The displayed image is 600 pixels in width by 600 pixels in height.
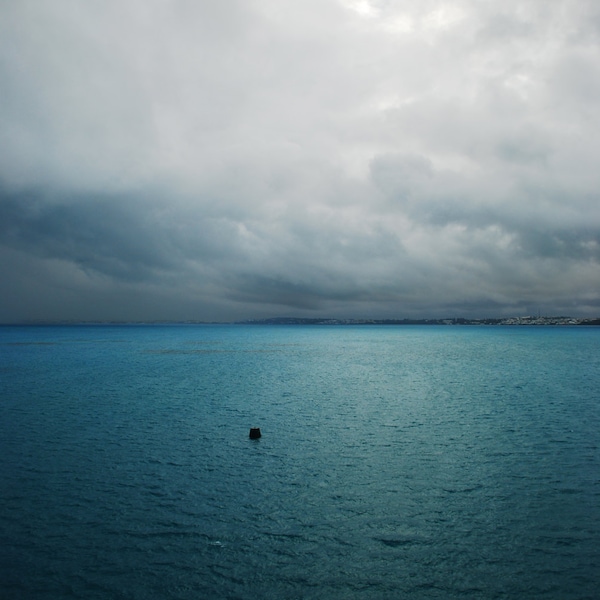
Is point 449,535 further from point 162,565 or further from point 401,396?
point 401,396

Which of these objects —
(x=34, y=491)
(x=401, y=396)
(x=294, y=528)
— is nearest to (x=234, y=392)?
(x=401, y=396)

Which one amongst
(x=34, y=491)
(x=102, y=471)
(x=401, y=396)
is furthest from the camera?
(x=401, y=396)

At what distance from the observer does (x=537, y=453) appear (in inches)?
1243

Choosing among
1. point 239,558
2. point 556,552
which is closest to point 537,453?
point 556,552

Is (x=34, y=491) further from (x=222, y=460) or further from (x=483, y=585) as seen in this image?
(x=483, y=585)

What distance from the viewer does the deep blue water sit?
16.4m

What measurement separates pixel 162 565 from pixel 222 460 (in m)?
12.9

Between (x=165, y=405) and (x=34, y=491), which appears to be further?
(x=165, y=405)

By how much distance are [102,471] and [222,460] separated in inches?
300

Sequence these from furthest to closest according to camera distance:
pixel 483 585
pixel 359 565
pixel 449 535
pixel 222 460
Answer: pixel 222 460 → pixel 449 535 → pixel 359 565 → pixel 483 585

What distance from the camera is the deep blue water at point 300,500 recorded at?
53.7ft

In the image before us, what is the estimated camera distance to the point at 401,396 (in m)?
57.2

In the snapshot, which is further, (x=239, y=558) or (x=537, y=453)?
Answer: (x=537, y=453)

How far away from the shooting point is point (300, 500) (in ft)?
76.1
